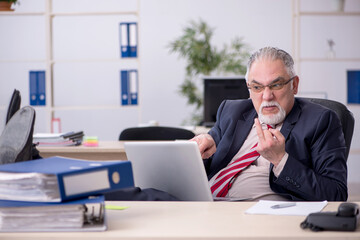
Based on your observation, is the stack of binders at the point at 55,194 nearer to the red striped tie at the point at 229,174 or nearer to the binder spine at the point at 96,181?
the binder spine at the point at 96,181

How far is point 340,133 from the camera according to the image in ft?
6.72

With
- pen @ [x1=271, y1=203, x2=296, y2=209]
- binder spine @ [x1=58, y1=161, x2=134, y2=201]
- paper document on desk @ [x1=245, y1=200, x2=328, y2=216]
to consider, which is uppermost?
binder spine @ [x1=58, y1=161, x2=134, y2=201]

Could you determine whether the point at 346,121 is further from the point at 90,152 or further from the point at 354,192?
the point at 354,192

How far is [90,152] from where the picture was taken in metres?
3.47

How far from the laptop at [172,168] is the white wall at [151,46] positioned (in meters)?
4.67

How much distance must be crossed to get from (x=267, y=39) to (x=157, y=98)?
5.02 ft

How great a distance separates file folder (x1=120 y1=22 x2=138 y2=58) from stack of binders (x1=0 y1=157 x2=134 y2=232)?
13.1ft

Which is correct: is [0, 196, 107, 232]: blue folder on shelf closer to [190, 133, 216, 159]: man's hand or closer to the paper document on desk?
the paper document on desk

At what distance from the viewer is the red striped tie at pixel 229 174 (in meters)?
2.17

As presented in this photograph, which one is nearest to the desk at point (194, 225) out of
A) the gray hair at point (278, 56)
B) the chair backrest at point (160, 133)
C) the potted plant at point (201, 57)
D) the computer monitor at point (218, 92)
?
the gray hair at point (278, 56)

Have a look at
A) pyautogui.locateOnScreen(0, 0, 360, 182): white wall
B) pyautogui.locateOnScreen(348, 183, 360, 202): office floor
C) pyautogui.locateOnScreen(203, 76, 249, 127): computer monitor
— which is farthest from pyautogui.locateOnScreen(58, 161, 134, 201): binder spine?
pyautogui.locateOnScreen(0, 0, 360, 182): white wall

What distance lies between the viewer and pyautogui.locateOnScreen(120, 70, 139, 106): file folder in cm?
503

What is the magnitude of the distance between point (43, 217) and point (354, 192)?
4.78 metres

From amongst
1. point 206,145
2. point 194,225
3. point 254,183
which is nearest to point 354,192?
point 254,183
